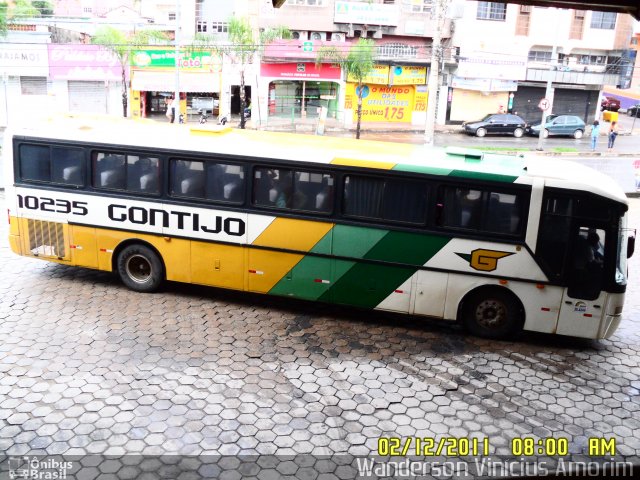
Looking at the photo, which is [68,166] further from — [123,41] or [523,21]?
[523,21]

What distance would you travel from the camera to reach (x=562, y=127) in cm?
3741

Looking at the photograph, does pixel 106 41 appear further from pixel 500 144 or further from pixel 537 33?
pixel 537 33

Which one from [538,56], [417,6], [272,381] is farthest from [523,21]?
[272,381]

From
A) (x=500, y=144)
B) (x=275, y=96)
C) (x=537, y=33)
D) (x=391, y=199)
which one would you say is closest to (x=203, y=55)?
(x=275, y=96)

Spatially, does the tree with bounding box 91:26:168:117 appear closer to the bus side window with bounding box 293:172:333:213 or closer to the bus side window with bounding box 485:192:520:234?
the bus side window with bounding box 293:172:333:213

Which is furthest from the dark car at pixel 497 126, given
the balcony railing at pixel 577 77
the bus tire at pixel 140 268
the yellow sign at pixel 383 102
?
the bus tire at pixel 140 268

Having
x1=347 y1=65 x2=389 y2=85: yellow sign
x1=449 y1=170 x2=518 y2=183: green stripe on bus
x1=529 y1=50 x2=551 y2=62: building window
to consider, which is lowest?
x1=449 y1=170 x2=518 y2=183: green stripe on bus

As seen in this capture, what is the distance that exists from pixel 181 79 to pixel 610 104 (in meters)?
34.9

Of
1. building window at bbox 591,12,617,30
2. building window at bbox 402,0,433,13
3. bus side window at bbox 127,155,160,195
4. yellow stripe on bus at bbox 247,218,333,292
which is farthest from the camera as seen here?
building window at bbox 591,12,617,30

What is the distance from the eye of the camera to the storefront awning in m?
35.7

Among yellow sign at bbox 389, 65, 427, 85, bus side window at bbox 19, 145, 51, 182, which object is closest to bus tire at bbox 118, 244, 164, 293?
bus side window at bbox 19, 145, 51, 182

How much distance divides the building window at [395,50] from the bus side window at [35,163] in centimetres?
3046

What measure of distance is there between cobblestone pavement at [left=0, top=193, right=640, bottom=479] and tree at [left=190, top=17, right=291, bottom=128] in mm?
26710

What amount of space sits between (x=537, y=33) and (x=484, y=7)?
4.05m
